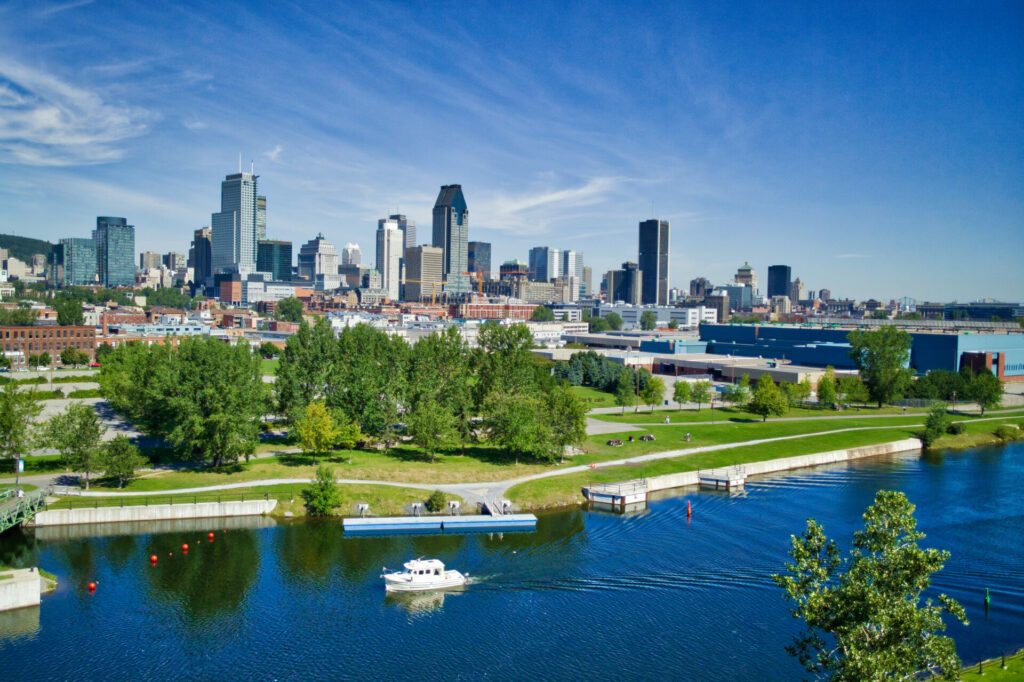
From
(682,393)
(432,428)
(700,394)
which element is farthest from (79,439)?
(700,394)

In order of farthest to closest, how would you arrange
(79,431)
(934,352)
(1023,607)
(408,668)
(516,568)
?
(934,352) < (79,431) < (516,568) < (1023,607) < (408,668)

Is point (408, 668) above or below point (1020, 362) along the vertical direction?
below

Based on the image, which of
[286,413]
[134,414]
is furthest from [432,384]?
[134,414]

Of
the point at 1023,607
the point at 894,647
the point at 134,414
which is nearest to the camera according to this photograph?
the point at 894,647

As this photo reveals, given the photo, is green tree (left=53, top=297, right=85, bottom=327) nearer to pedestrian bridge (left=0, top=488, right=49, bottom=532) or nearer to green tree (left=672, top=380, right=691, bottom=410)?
pedestrian bridge (left=0, top=488, right=49, bottom=532)

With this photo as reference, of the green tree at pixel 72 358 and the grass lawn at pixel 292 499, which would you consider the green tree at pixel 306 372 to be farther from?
the green tree at pixel 72 358

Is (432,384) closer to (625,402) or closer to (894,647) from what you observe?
(625,402)

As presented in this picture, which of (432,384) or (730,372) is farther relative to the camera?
(730,372)
